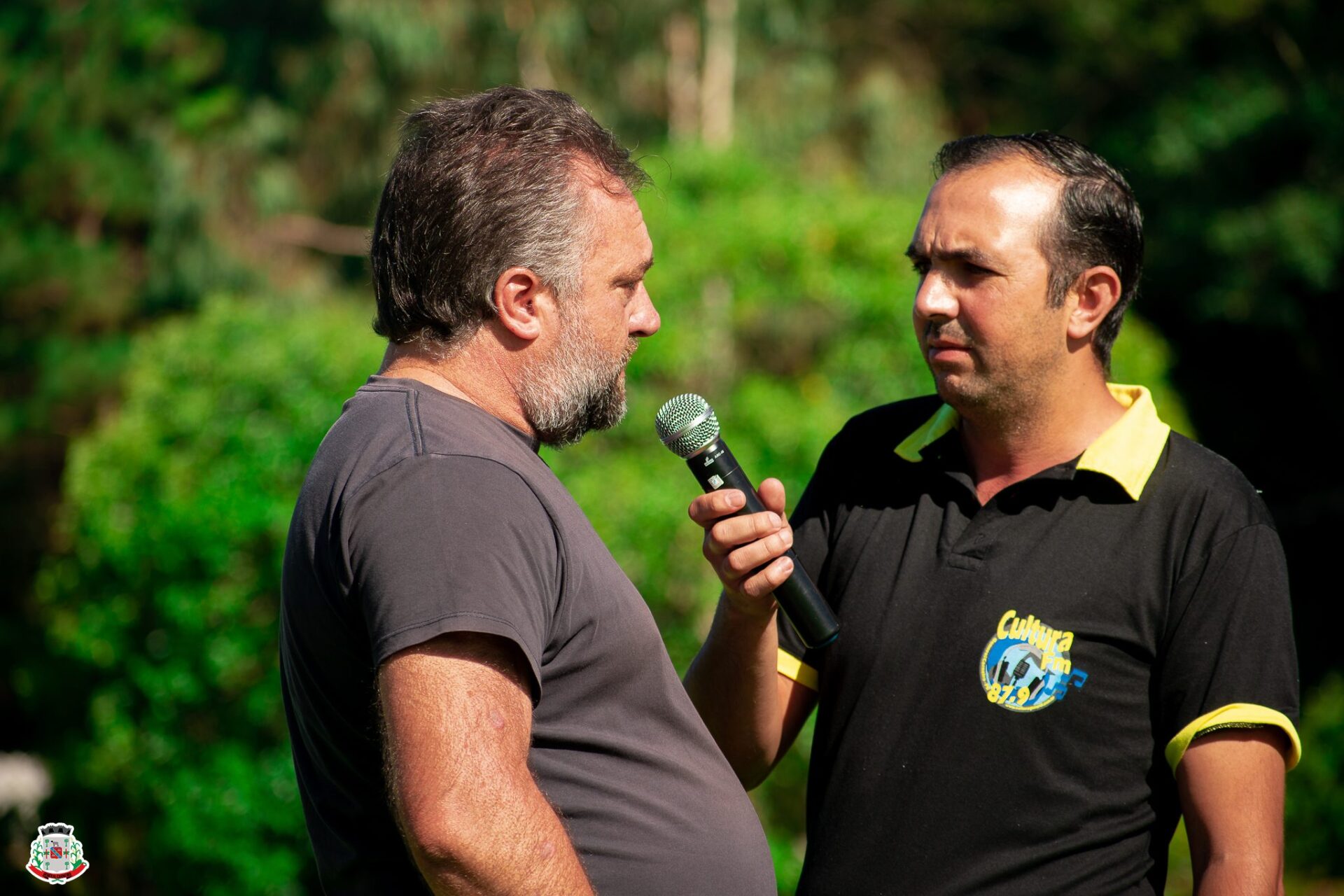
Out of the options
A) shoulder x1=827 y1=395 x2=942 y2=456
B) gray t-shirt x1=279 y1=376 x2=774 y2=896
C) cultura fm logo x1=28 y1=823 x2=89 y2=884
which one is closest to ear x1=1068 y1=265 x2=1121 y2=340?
shoulder x1=827 y1=395 x2=942 y2=456

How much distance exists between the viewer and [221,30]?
1577 centimetres

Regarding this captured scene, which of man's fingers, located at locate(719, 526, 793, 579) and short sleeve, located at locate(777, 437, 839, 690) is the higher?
man's fingers, located at locate(719, 526, 793, 579)

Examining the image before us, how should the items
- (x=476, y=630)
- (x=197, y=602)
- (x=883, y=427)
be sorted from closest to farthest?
(x=476, y=630) → (x=883, y=427) → (x=197, y=602)

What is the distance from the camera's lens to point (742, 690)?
2.52 m

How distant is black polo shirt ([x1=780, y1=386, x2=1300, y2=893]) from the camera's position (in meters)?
2.17

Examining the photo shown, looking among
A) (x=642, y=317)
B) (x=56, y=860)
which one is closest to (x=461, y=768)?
(x=642, y=317)

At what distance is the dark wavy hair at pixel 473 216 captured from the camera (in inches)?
79.7

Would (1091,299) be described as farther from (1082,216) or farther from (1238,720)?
(1238,720)

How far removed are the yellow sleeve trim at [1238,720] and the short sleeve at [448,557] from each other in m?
1.08

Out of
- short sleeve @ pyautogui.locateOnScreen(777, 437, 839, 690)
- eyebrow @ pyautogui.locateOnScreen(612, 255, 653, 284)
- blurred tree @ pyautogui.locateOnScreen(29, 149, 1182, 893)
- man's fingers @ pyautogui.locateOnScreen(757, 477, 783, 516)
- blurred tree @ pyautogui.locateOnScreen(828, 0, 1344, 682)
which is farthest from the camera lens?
blurred tree @ pyautogui.locateOnScreen(828, 0, 1344, 682)

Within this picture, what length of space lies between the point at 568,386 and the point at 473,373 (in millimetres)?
157

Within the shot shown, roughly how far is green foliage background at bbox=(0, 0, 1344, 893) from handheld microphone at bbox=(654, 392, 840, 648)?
2.71m

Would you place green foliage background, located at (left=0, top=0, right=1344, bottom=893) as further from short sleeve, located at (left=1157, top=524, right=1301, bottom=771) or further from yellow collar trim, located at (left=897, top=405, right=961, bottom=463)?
short sleeve, located at (left=1157, top=524, right=1301, bottom=771)

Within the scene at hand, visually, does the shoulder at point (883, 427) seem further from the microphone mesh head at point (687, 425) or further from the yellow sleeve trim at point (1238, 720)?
the yellow sleeve trim at point (1238, 720)
